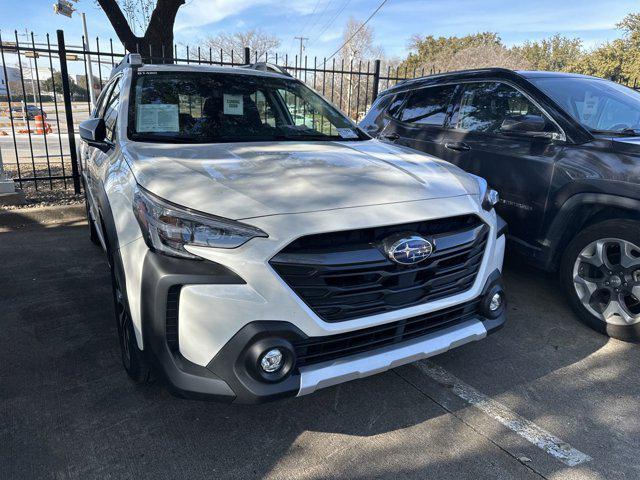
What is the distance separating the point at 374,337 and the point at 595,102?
317 centimetres

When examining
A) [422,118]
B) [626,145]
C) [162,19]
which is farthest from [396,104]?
[162,19]

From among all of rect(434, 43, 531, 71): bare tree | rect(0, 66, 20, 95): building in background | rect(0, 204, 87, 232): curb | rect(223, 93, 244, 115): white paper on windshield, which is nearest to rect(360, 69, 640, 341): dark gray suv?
rect(223, 93, 244, 115): white paper on windshield

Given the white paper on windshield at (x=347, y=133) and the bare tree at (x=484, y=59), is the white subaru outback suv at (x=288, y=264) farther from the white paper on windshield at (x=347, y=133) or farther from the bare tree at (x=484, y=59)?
the bare tree at (x=484, y=59)

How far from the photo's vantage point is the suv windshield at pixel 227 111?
3.07 metres

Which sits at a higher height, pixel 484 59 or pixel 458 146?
pixel 484 59

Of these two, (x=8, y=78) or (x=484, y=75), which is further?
(x=8, y=78)

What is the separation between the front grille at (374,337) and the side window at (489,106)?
7.16 feet

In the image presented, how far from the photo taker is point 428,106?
4887 mm

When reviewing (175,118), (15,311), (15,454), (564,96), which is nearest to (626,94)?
(564,96)

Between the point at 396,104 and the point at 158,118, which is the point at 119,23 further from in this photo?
the point at 158,118

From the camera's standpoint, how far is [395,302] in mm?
2186

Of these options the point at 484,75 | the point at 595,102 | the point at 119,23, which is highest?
the point at 119,23

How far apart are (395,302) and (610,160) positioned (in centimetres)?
205

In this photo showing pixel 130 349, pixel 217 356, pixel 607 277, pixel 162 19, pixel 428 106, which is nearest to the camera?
pixel 217 356
